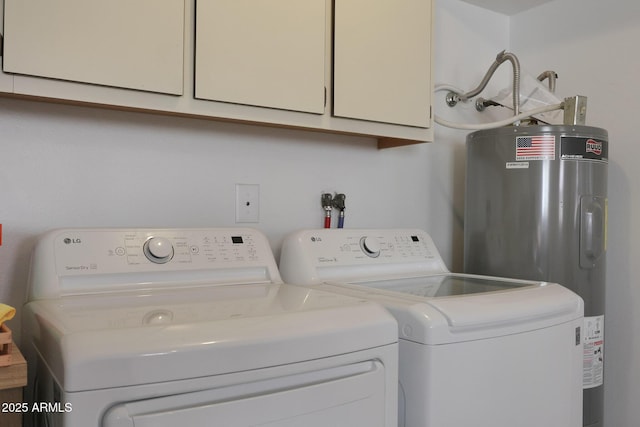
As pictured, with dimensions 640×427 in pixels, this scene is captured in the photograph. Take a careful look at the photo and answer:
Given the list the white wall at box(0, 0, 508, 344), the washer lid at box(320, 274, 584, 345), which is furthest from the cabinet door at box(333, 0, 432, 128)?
the washer lid at box(320, 274, 584, 345)

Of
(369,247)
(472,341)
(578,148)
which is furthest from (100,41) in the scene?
(578,148)

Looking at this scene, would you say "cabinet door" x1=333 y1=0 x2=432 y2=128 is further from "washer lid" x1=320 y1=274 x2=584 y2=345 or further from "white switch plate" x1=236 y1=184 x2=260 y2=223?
"washer lid" x1=320 y1=274 x2=584 y2=345

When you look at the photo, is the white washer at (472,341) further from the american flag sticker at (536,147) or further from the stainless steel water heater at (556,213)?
the american flag sticker at (536,147)

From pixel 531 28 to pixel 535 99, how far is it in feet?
1.71

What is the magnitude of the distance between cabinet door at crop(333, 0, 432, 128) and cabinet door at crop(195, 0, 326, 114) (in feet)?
0.26

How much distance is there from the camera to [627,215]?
1989 mm

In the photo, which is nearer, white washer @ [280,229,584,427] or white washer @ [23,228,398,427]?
white washer @ [23,228,398,427]

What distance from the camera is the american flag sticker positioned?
68.0 inches

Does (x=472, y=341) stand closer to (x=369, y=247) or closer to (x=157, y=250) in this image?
(x=369, y=247)

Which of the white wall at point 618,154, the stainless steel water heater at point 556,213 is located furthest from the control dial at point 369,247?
the white wall at point 618,154

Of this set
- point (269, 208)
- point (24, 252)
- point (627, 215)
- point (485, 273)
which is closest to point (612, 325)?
point (627, 215)

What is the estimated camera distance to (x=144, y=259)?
4.33 ft

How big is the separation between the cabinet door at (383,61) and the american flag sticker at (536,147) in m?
0.33

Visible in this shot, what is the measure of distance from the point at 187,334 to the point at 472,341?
24.8 inches
